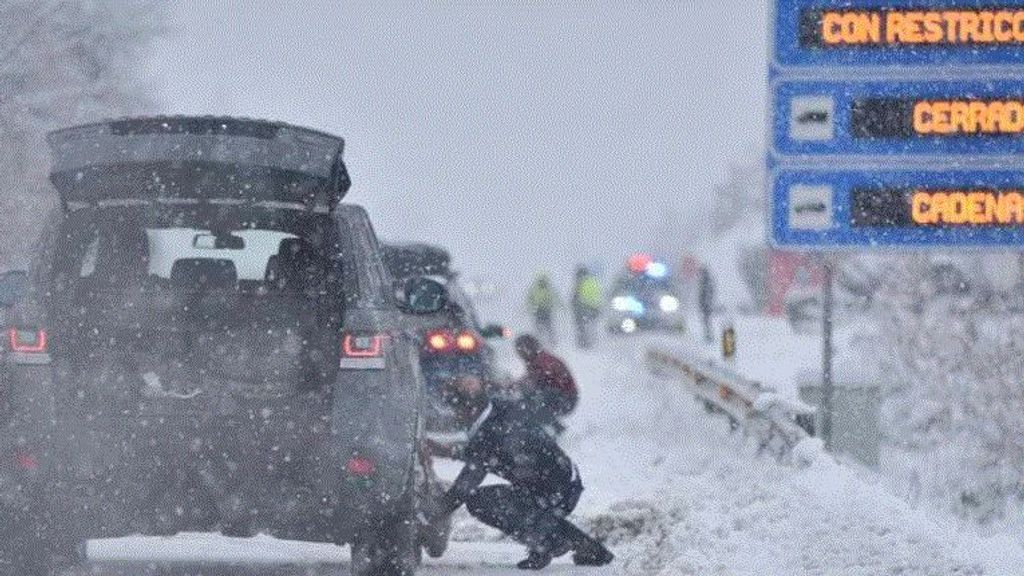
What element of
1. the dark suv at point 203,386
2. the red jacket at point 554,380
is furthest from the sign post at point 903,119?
the dark suv at point 203,386

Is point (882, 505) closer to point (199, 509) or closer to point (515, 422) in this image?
point (515, 422)

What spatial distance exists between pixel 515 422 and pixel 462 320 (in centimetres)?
616

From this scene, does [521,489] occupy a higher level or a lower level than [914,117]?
lower

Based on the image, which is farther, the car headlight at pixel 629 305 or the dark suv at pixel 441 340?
the car headlight at pixel 629 305

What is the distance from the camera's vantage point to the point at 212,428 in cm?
929

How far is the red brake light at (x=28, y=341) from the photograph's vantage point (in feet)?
30.8

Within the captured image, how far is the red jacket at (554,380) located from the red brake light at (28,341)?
1000 centimetres

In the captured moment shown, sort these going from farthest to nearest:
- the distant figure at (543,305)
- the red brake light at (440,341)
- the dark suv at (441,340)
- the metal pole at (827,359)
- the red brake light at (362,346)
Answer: the distant figure at (543,305) → the red brake light at (440,341) → the dark suv at (441,340) → the metal pole at (827,359) → the red brake light at (362,346)

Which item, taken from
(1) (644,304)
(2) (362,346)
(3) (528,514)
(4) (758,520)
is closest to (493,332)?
(4) (758,520)

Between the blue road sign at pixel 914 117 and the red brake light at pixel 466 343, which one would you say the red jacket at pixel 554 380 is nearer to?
the red brake light at pixel 466 343

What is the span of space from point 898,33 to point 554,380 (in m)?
5.85

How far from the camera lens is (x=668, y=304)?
4888 centimetres

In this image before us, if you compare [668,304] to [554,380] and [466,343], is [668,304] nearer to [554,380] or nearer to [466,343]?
[554,380]

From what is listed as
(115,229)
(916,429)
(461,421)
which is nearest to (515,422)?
(115,229)
